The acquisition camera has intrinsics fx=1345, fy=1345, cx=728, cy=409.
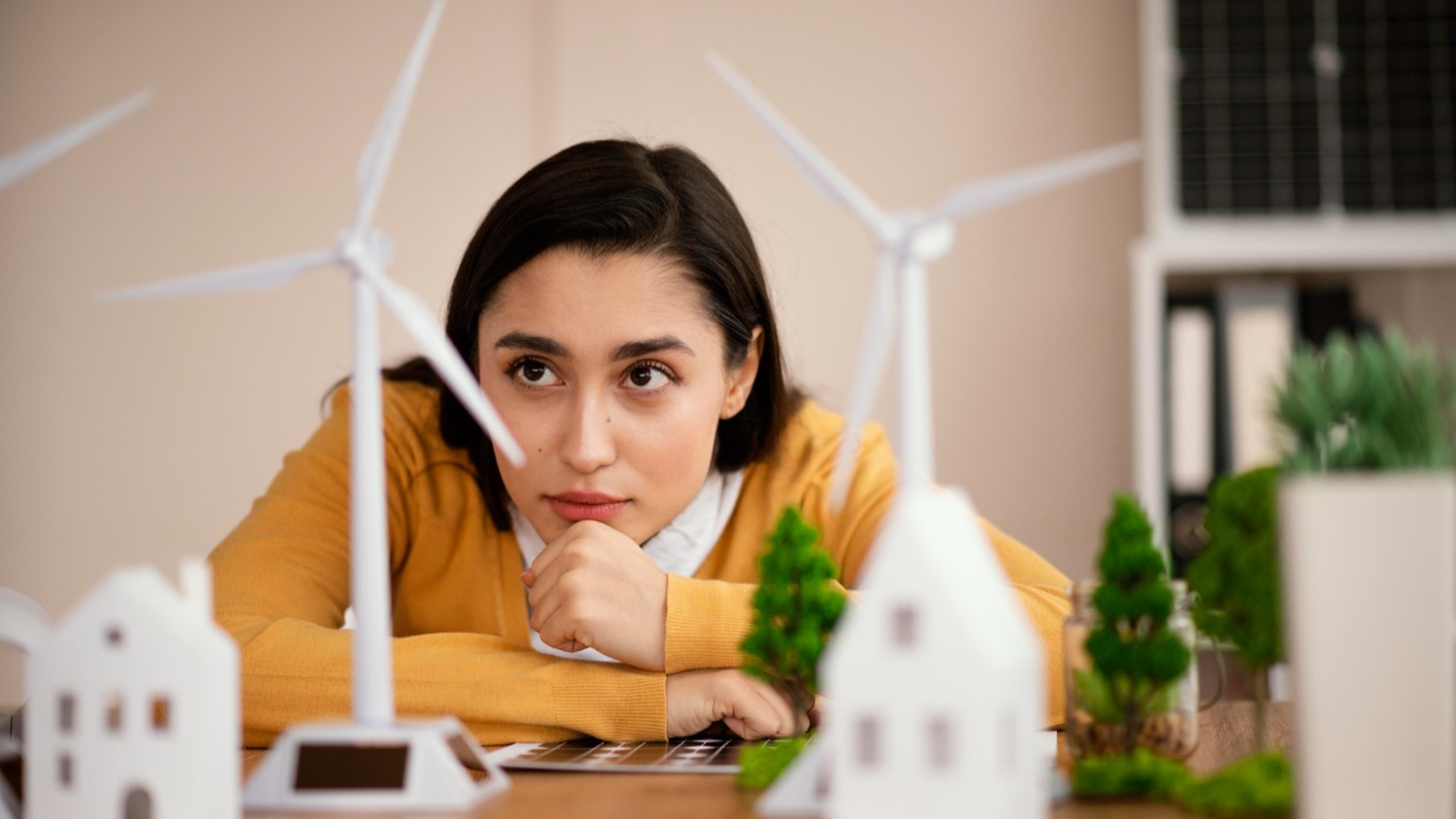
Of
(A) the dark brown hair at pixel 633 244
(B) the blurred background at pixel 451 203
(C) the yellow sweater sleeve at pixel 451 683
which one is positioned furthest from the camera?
(B) the blurred background at pixel 451 203

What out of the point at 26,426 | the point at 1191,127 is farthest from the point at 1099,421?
the point at 26,426

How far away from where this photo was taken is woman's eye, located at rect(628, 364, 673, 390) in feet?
6.04

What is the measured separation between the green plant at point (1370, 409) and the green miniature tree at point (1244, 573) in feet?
0.18

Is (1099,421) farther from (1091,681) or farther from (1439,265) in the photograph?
(1091,681)

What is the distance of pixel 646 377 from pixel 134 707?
101 centimetres

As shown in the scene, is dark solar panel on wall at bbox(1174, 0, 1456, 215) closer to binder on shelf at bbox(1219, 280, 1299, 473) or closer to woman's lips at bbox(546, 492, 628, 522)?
binder on shelf at bbox(1219, 280, 1299, 473)

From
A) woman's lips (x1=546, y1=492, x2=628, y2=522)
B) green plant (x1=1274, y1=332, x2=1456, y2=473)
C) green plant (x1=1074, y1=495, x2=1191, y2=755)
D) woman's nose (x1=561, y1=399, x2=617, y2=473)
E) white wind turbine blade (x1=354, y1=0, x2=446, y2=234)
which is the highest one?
white wind turbine blade (x1=354, y1=0, x2=446, y2=234)

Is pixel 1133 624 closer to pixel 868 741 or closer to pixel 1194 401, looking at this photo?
pixel 868 741

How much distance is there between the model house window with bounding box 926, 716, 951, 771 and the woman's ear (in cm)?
124

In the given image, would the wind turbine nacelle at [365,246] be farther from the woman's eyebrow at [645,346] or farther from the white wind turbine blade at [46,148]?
the woman's eyebrow at [645,346]

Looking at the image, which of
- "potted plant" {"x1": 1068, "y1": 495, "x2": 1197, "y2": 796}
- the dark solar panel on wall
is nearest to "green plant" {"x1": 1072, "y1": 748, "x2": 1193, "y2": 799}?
"potted plant" {"x1": 1068, "y1": 495, "x2": 1197, "y2": 796}

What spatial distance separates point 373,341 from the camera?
108cm

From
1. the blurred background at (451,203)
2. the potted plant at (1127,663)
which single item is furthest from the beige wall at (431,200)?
the potted plant at (1127,663)

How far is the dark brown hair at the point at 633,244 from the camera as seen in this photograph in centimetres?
185
